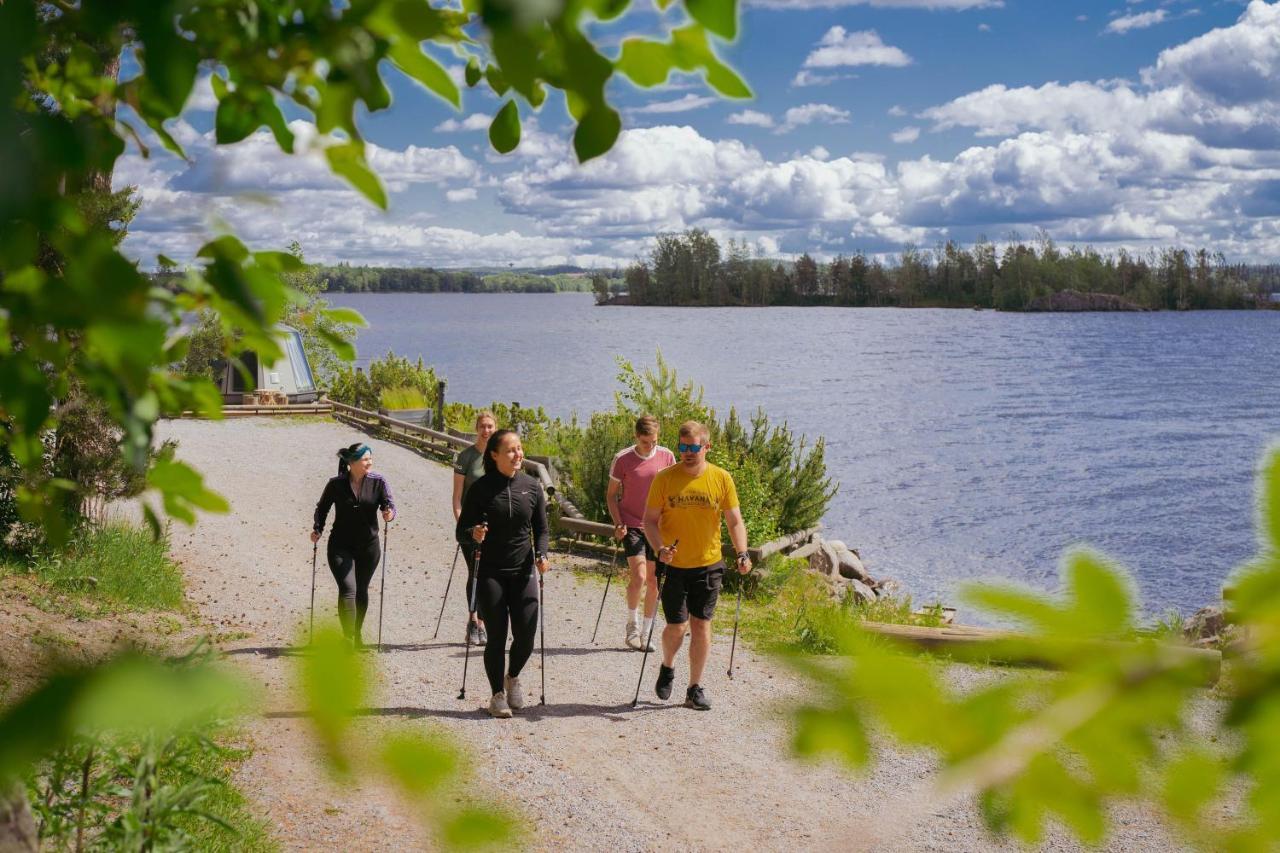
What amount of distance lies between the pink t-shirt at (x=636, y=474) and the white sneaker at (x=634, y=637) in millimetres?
1533

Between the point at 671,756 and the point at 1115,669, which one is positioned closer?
the point at 1115,669

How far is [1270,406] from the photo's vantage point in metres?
58.9

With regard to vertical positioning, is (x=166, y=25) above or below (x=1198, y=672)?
above

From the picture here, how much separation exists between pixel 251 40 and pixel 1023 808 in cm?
134

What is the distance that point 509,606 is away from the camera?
346 inches

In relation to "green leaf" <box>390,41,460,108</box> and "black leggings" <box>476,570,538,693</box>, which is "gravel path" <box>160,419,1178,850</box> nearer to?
"black leggings" <box>476,570,538,693</box>

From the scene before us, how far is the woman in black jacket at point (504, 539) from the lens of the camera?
8641 mm

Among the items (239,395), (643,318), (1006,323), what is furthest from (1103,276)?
(239,395)

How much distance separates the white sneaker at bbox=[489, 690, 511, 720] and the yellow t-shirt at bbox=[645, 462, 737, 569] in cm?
186

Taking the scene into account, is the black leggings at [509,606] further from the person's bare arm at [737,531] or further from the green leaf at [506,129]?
the green leaf at [506,129]

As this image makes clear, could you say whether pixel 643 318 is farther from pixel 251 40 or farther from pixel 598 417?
pixel 251 40

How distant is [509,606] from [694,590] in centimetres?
147

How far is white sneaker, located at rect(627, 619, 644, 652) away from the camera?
11906mm

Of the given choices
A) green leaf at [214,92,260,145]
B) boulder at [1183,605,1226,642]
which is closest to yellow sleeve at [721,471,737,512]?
green leaf at [214,92,260,145]
